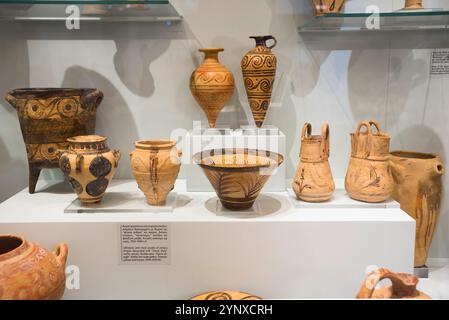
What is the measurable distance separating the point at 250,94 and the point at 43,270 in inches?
39.7

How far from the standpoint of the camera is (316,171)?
1.59 m

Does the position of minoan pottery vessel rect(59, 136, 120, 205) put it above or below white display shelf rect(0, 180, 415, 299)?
above

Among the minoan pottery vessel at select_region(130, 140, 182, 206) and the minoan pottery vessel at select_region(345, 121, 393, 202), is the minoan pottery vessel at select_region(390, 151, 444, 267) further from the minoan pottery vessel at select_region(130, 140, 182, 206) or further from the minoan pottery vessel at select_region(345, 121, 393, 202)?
the minoan pottery vessel at select_region(130, 140, 182, 206)

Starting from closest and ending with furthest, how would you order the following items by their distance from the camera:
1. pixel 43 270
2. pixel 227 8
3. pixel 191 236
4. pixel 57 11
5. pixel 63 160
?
pixel 43 270
pixel 191 236
pixel 63 160
pixel 57 11
pixel 227 8

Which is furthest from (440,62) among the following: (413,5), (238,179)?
(238,179)

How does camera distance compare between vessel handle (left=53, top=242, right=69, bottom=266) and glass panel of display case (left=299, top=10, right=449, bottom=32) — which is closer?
vessel handle (left=53, top=242, right=69, bottom=266)

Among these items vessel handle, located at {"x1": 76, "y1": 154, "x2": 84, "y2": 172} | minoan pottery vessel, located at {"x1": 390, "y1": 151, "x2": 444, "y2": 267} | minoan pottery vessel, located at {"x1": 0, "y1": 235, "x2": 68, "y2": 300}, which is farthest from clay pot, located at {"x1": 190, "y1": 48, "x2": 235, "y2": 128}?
minoan pottery vessel, located at {"x1": 0, "y1": 235, "x2": 68, "y2": 300}

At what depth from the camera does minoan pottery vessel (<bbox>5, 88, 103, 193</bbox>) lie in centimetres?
166

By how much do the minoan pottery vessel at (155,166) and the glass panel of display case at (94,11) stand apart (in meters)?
0.50

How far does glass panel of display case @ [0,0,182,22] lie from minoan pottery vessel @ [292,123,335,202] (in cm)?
69

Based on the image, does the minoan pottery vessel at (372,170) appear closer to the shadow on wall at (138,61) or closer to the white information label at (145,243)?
the white information label at (145,243)

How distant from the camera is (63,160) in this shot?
1.53m
